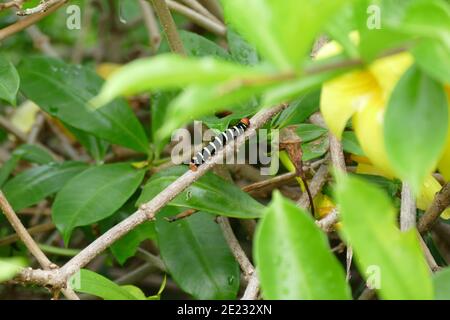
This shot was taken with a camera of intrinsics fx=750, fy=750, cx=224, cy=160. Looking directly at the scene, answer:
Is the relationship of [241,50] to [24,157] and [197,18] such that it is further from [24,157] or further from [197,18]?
[24,157]

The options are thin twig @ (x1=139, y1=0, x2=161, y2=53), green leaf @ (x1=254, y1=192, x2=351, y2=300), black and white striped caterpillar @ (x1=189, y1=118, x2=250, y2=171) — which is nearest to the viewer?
green leaf @ (x1=254, y1=192, x2=351, y2=300)

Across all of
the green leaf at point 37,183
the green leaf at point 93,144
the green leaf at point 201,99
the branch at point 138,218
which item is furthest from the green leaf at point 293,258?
the green leaf at point 93,144

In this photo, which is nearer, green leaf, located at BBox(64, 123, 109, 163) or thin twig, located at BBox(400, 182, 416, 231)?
thin twig, located at BBox(400, 182, 416, 231)

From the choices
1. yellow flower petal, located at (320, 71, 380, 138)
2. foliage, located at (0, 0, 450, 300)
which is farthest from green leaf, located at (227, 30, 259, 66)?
yellow flower petal, located at (320, 71, 380, 138)

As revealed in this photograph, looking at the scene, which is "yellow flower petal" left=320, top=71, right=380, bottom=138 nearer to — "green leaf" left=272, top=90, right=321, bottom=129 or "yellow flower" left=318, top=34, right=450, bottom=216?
"yellow flower" left=318, top=34, right=450, bottom=216

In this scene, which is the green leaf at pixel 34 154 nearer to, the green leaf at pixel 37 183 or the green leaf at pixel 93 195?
the green leaf at pixel 37 183

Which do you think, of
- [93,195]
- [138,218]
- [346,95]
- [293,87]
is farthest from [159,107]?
[293,87]
